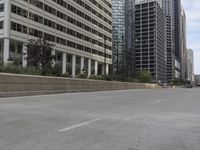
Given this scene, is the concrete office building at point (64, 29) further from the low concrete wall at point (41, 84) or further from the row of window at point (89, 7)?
the low concrete wall at point (41, 84)

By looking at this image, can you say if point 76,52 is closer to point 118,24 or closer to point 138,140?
point 118,24

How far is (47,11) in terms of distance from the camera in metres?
73.6

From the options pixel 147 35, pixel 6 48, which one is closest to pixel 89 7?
pixel 6 48

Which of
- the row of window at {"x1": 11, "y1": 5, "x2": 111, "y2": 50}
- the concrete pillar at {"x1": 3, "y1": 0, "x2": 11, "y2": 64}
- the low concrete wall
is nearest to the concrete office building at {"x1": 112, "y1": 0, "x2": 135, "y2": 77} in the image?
the row of window at {"x1": 11, "y1": 5, "x2": 111, "y2": 50}

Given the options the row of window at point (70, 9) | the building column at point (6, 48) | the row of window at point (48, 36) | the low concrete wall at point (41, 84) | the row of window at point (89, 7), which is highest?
the row of window at point (89, 7)

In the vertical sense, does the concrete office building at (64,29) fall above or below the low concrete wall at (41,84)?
above

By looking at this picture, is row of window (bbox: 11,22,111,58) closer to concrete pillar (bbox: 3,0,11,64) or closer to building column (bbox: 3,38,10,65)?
concrete pillar (bbox: 3,0,11,64)

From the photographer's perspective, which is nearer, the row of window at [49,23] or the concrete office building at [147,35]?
the row of window at [49,23]

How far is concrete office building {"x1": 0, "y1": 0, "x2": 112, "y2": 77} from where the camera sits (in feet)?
202

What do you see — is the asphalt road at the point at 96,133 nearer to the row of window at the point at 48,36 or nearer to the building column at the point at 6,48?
the row of window at the point at 48,36

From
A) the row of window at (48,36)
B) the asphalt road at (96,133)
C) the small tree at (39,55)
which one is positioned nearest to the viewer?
the asphalt road at (96,133)

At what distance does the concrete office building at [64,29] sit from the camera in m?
61.6

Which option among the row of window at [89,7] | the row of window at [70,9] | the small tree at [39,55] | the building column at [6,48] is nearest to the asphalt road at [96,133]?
the small tree at [39,55]

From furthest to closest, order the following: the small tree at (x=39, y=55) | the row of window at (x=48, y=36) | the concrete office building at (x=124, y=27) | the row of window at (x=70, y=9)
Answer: the concrete office building at (x=124, y=27)
the row of window at (x=70, y=9)
the row of window at (x=48, y=36)
the small tree at (x=39, y=55)
